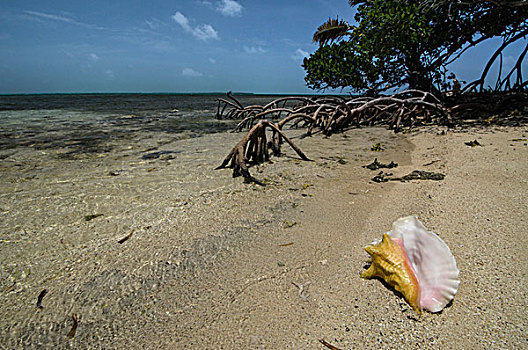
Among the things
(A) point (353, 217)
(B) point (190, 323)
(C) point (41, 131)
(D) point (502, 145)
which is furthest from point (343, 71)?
(B) point (190, 323)

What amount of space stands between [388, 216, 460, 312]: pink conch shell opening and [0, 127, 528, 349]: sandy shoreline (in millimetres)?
79

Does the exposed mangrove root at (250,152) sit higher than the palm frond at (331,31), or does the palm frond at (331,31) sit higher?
the palm frond at (331,31)

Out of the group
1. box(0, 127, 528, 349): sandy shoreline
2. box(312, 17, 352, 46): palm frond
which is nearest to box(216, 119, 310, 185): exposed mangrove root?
box(0, 127, 528, 349): sandy shoreline

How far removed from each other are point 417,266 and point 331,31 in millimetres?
13918

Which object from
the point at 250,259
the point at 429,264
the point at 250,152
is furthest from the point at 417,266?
the point at 250,152

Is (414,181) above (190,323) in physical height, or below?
above

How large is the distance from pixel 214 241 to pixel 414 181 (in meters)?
2.30

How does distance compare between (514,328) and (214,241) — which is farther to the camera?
(214,241)

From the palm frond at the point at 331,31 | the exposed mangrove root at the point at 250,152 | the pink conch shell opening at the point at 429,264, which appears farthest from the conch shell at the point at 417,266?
the palm frond at the point at 331,31

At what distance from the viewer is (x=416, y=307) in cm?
126

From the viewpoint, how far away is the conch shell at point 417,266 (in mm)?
1278

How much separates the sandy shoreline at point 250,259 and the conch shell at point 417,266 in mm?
72

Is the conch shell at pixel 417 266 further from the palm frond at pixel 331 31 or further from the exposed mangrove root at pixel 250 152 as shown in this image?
the palm frond at pixel 331 31

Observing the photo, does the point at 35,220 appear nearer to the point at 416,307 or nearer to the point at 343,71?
the point at 416,307
